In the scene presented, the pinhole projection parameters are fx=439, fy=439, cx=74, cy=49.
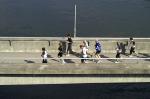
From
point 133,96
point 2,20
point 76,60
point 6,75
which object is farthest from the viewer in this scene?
point 2,20

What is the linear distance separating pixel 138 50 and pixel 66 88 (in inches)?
417

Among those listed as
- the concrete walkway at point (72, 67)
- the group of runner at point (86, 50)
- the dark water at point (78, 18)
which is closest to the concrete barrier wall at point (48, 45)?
the group of runner at point (86, 50)

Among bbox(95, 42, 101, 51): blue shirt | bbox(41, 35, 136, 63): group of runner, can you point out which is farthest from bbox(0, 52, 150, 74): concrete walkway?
bbox(95, 42, 101, 51): blue shirt

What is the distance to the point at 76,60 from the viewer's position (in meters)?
26.2

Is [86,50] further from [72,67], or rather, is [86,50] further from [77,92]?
[77,92]

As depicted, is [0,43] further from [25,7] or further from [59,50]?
[25,7]

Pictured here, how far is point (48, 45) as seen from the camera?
28.5 m

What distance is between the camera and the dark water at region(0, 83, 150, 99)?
35.4m

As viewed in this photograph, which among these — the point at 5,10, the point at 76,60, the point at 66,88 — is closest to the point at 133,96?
the point at 66,88

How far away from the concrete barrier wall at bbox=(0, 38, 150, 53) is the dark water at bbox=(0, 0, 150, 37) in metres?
27.2

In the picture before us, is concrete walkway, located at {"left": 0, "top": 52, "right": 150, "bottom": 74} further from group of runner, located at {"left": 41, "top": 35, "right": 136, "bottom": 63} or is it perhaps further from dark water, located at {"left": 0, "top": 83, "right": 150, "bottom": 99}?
→ dark water, located at {"left": 0, "top": 83, "right": 150, "bottom": 99}

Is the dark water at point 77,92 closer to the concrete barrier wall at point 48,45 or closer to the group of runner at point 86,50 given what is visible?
the concrete barrier wall at point 48,45

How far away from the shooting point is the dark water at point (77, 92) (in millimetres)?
35375

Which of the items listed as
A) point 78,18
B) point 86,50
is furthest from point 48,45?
point 78,18
